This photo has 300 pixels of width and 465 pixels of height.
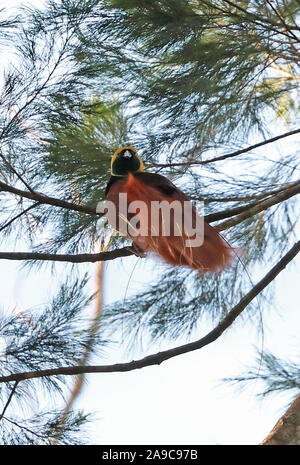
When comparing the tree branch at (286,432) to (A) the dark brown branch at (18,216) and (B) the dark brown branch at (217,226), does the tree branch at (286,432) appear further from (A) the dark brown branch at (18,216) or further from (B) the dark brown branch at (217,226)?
(A) the dark brown branch at (18,216)

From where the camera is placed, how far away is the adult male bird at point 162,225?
158cm

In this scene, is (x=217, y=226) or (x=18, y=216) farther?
(x=18, y=216)

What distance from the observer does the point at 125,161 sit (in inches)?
71.1

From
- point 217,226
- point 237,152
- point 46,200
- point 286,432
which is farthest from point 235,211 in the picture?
point 286,432

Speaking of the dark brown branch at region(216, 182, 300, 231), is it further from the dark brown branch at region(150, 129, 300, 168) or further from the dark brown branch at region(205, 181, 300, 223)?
the dark brown branch at region(150, 129, 300, 168)

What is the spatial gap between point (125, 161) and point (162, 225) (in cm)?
28

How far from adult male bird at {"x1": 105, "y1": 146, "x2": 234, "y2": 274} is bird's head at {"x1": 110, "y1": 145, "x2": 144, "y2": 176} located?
1.3 inches

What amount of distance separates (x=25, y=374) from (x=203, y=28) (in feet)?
2.81

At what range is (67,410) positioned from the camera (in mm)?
1928

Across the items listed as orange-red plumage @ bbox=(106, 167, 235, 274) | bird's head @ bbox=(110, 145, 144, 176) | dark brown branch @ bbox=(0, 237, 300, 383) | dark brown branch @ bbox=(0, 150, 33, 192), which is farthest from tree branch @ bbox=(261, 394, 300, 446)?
dark brown branch @ bbox=(0, 150, 33, 192)

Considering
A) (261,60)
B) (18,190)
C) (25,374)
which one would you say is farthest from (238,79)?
(25,374)

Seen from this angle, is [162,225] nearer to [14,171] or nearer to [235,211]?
[235,211]
